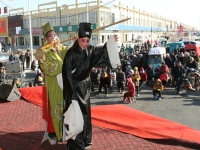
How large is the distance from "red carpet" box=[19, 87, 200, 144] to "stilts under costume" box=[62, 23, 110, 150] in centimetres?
90

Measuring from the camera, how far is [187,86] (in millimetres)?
9648

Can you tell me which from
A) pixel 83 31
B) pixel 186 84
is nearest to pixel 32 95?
pixel 83 31

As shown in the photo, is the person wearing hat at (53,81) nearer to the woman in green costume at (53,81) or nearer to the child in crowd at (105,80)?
the woman in green costume at (53,81)

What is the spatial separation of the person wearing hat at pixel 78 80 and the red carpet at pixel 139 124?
0.90 metres

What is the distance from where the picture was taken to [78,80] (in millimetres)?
2994

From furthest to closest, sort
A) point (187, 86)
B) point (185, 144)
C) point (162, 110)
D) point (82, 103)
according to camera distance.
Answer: point (187, 86) → point (162, 110) → point (185, 144) → point (82, 103)

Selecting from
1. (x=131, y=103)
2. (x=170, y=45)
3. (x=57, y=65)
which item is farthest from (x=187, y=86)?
(x=170, y=45)

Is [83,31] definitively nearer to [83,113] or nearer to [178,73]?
[83,113]

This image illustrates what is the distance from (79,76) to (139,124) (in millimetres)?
1796

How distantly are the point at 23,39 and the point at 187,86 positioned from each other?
34415 mm

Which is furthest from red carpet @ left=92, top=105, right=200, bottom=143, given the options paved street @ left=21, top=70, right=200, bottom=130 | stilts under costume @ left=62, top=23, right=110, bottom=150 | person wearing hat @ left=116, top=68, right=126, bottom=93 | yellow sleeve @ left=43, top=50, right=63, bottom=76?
person wearing hat @ left=116, top=68, right=126, bottom=93

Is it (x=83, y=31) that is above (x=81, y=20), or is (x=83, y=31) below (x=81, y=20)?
below

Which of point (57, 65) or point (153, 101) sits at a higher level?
point (57, 65)

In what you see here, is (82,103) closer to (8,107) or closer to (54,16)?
(8,107)
